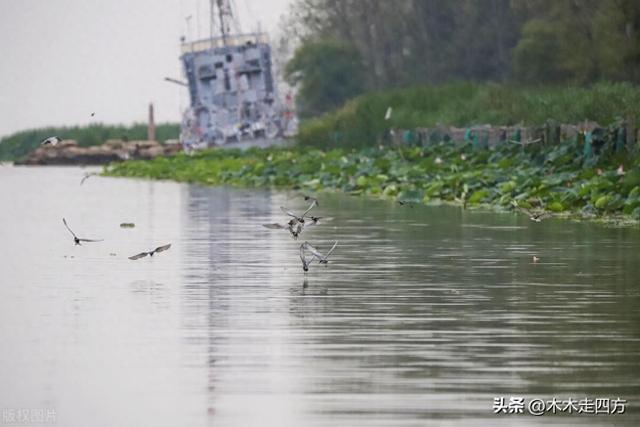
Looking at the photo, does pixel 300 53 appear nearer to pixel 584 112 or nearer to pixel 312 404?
pixel 584 112

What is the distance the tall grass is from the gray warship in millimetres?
17187

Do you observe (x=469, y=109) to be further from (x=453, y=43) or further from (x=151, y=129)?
(x=151, y=129)

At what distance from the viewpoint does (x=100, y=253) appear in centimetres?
2036

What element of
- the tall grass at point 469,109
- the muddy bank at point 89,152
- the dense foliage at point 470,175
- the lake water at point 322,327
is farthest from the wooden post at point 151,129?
the lake water at point 322,327

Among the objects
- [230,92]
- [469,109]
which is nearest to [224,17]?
[230,92]

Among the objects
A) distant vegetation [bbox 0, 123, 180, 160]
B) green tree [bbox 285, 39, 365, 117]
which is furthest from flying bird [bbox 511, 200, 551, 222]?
distant vegetation [bbox 0, 123, 180, 160]

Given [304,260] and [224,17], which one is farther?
[224,17]

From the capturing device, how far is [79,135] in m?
96.6

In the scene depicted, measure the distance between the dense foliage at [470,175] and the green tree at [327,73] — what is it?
3052cm

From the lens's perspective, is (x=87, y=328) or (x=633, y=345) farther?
(x=87, y=328)

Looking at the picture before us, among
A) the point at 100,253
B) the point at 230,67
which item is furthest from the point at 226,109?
the point at 100,253

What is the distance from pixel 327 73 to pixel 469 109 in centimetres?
3516

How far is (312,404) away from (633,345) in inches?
118

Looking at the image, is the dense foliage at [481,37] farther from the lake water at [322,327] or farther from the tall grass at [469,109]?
the lake water at [322,327]
